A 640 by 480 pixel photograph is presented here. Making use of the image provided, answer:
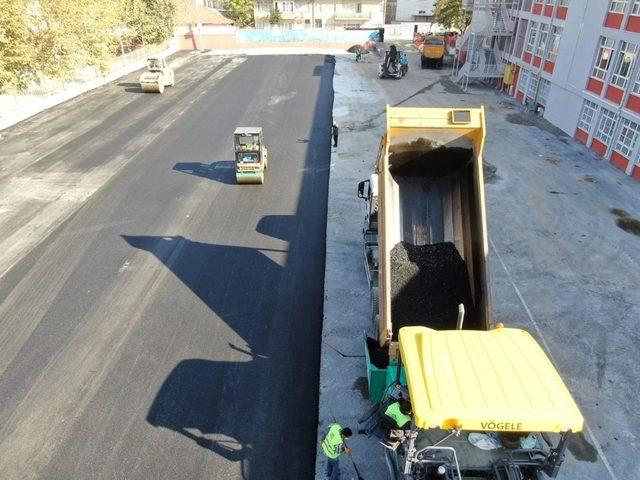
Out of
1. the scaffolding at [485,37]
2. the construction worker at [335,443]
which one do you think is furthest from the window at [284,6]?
the construction worker at [335,443]

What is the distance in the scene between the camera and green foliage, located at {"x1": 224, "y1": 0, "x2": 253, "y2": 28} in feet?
228

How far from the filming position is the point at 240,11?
230 ft

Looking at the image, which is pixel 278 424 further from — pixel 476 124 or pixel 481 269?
pixel 476 124

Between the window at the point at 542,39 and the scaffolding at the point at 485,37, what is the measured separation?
468 cm

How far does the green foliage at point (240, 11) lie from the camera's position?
69500 millimetres

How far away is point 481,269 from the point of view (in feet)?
31.4

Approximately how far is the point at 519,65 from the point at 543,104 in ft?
16.8

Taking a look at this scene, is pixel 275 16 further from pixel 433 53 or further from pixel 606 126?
pixel 606 126

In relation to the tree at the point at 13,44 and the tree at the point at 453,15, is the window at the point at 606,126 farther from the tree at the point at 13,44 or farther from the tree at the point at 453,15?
the tree at the point at 13,44

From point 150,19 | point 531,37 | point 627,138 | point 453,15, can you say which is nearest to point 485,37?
point 531,37

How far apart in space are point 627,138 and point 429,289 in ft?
56.7

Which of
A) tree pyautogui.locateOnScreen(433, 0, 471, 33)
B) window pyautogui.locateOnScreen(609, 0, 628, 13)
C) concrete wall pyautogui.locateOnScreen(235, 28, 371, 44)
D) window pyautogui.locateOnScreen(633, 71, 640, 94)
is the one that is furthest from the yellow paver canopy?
concrete wall pyautogui.locateOnScreen(235, 28, 371, 44)

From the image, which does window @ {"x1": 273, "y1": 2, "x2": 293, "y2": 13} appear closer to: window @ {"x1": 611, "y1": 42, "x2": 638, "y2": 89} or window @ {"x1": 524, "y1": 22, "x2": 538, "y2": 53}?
window @ {"x1": 524, "y1": 22, "x2": 538, "y2": 53}

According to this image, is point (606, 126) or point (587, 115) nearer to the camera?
point (606, 126)
